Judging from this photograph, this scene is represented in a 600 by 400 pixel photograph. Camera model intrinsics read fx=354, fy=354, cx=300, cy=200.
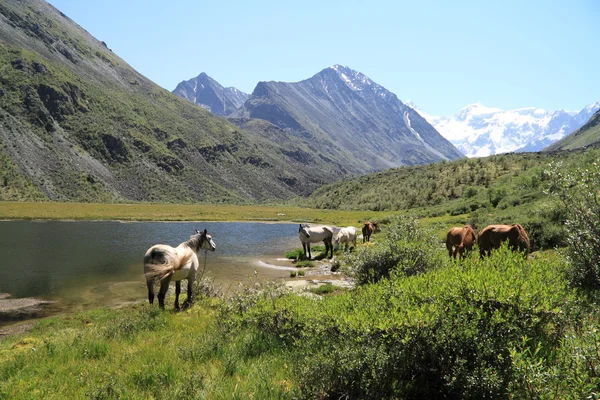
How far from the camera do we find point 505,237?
518 inches

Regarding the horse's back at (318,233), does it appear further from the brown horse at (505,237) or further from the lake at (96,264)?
the brown horse at (505,237)

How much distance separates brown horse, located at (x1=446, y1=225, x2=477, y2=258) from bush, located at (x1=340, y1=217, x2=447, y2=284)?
1.23 metres

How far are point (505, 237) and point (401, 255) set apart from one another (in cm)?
448

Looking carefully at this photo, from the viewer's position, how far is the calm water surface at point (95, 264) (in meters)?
19.2

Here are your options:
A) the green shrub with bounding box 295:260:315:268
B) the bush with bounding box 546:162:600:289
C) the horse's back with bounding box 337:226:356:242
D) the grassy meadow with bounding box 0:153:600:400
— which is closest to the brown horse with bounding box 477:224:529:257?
the bush with bounding box 546:162:600:289

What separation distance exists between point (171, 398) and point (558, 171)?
9615 millimetres

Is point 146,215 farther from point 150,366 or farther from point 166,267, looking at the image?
point 150,366

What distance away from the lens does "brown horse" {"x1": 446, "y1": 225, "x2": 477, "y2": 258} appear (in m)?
14.6

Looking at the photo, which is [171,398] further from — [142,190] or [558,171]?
[142,190]

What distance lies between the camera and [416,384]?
16.0ft

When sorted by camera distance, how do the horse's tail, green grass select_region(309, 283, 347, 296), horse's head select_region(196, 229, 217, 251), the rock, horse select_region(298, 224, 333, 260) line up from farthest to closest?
horse select_region(298, 224, 333, 260) → green grass select_region(309, 283, 347, 296) → the rock → horse's head select_region(196, 229, 217, 251) → the horse's tail

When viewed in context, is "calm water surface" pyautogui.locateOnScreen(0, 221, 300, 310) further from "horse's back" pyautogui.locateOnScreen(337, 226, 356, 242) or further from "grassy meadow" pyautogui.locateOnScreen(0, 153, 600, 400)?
"grassy meadow" pyautogui.locateOnScreen(0, 153, 600, 400)

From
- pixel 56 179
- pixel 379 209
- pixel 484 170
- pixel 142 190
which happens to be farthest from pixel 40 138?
pixel 484 170

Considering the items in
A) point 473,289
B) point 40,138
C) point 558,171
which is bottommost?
point 473,289
